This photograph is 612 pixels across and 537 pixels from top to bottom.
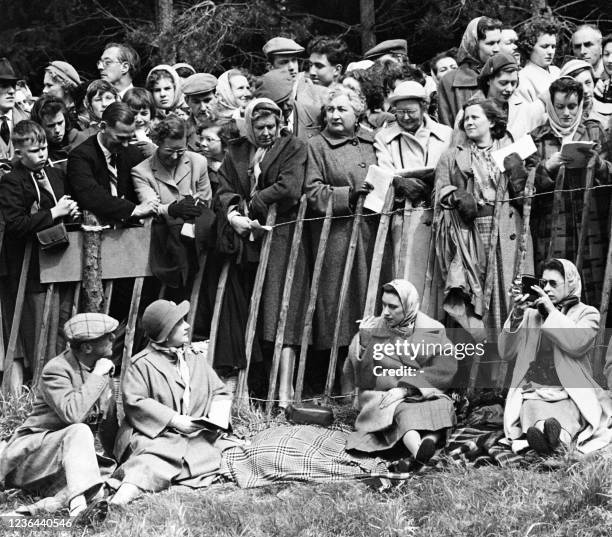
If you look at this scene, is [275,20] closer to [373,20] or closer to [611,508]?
[373,20]

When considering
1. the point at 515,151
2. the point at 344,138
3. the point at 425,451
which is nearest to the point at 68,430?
the point at 425,451

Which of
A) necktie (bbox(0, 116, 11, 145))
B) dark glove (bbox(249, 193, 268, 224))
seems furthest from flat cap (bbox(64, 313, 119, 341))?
necktie (bbox(0, 116, 11, 145))

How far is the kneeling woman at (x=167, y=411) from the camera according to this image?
333 inches

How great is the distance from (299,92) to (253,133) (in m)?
0.87

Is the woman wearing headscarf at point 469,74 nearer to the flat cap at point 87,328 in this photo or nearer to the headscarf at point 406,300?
the headscarf at point 406,300

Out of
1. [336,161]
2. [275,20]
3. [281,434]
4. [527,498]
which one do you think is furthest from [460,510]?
[275,20]

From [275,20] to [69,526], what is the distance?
7.88m

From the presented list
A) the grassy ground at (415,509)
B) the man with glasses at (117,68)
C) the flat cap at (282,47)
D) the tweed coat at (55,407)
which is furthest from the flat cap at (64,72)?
the grassy ground at (415,509)

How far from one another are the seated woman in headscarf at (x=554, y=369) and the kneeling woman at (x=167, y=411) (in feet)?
5.60

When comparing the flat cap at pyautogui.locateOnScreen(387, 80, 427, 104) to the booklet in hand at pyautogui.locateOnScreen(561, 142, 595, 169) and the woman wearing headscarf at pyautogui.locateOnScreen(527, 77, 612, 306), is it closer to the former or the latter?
the woman wearing headscarf at pyautogui.locateOnScreen(527, 77, 612, 306)

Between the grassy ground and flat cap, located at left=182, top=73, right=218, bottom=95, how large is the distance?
3.88 metres

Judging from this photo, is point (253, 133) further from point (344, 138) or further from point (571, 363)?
point (571, 363)

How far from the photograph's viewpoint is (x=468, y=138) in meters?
9.33

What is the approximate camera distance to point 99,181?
9.80 meters
